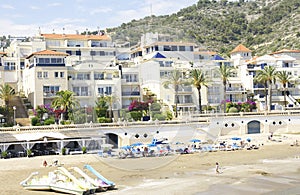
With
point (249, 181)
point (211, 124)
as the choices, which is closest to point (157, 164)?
point (249, 181)

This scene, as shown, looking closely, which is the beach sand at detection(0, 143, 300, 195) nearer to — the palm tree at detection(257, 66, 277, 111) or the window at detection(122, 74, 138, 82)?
the palm tree at detection(257, 66, 277, 111)

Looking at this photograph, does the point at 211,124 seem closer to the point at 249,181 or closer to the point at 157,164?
the point at 157,164

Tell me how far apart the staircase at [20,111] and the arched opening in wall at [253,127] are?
28337 mm

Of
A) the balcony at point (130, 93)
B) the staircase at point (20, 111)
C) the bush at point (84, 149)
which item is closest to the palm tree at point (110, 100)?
the balcony at point (130, 93)

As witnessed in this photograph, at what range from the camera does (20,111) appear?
216ft

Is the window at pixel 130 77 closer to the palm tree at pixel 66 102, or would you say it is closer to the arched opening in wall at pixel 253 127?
the palm tree at pixel 66 102

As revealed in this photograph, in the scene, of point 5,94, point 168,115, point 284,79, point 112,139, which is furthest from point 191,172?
point 284,79

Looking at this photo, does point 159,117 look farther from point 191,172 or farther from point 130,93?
point 191,172

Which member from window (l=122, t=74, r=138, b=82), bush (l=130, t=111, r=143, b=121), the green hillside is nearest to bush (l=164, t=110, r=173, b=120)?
bush (l=130, t=111, r=143, b=121)

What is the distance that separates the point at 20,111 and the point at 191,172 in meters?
33.0

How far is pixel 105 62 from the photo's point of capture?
81.0 m

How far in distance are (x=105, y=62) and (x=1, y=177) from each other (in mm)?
44050

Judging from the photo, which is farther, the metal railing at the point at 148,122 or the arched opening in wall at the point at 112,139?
the arched opening in wall at the point at 112,139

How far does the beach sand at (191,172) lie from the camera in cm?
3306
